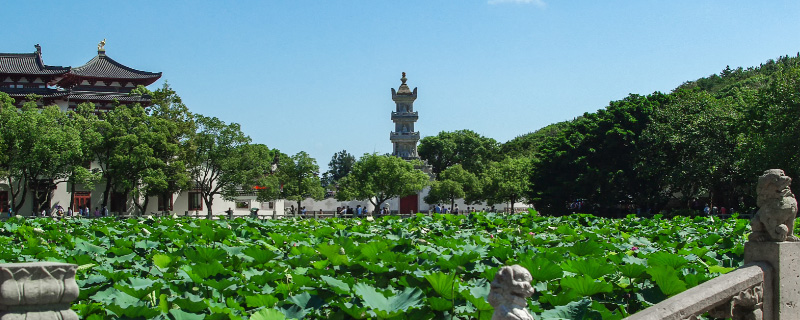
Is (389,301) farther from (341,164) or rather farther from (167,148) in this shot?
(341,164)

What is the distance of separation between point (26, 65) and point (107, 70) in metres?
5.49

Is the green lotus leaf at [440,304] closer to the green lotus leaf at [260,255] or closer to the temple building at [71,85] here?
the green lotus leaf at [260,255]

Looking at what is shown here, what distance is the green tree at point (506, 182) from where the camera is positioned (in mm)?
57875

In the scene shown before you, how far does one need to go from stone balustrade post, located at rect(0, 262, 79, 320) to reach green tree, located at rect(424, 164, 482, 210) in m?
56.6

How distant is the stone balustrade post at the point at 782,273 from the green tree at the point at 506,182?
51.6 m

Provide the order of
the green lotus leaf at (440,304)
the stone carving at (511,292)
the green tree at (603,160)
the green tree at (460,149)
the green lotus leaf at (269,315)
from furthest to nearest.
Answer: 1. the green tree at (460,149)
2. the green tree at (603,160)
3. the green lotus leaf at (440,304)
4. the green lotus leaf at (269,315)
5. the stone carving at (511,292)

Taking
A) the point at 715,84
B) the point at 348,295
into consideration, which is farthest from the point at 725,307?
the point at 715,84

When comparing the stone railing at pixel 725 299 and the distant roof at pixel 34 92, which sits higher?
the distant roof at pixel 34 92

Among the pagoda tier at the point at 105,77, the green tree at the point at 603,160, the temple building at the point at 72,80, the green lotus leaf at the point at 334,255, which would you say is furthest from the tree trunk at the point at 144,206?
the green lotus leaf at the point at 334,255

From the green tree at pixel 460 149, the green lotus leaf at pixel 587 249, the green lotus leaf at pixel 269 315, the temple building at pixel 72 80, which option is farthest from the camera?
the green tree at pixel 460 149

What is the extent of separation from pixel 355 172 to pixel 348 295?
49.5 metres

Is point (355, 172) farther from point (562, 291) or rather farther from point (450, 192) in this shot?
point (562, 291)

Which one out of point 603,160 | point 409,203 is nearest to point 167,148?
point 603,160

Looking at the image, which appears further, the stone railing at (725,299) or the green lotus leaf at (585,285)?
the green lotus leaf at (585,285)
